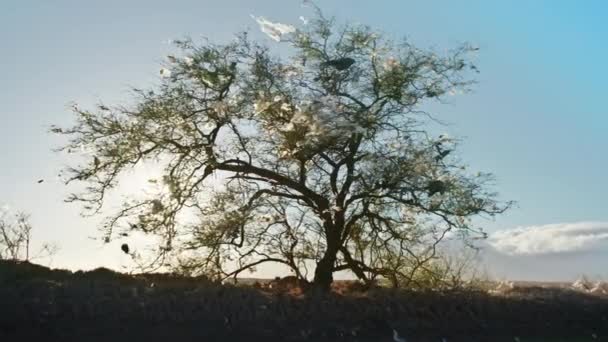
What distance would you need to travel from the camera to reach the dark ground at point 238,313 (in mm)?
13680

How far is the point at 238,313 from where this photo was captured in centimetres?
1470

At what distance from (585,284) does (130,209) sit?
1587 cm

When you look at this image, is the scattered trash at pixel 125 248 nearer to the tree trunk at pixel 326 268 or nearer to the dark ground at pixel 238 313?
the dark ground at pixel 238 313

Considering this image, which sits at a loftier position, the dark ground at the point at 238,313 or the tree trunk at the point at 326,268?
the tree trunk at the point at 326,268

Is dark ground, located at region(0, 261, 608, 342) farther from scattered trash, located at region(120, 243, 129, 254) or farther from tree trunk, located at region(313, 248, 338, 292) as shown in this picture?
tree trunk, located at region(313, 248, 338, 292)

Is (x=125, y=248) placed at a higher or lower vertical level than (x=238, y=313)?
higher

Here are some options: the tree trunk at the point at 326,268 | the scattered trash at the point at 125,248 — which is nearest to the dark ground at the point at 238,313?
the scattered trash at the point at 125,248

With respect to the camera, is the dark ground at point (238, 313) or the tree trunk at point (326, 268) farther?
the tree trunk at point (326, 268)

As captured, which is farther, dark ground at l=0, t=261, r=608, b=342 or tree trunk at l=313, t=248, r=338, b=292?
tree trunk at l=313, t=248, r=338, b=292

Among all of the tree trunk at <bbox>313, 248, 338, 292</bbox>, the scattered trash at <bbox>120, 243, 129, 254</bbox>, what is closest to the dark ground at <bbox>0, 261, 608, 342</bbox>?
the scattered trash at <bbox>120, 243, 129, 254</bbox>

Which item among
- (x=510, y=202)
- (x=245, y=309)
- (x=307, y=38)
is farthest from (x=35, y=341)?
(x=510, y=202)

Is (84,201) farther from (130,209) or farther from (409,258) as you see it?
(409,258)

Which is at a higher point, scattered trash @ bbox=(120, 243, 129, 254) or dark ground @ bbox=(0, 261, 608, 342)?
scattered trash @ bbox=(120, 243, 129, 254)

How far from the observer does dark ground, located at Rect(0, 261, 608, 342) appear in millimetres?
13680
